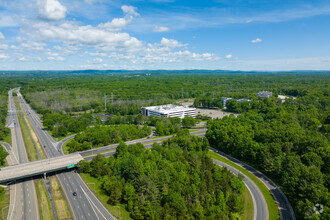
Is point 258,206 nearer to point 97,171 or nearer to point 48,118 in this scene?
point 97,171

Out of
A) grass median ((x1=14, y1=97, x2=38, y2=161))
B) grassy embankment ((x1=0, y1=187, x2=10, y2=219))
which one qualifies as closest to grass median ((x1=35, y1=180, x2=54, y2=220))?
grassy embankment ((x1=0, y1=187, x2=10, y2=219))

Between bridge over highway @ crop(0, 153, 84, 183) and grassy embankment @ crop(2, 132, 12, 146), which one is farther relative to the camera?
grassy embankment @ crop(2, 132, 12, 146)

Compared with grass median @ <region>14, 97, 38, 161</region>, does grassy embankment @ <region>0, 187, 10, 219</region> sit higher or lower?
lower

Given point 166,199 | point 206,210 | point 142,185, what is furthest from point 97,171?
point 206,210

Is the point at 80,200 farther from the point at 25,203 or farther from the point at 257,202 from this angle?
the point at 257,202

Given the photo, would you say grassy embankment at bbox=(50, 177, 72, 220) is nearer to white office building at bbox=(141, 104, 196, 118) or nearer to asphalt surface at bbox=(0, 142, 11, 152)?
asphalt surface at bbox=(0, 142, 11, 152)

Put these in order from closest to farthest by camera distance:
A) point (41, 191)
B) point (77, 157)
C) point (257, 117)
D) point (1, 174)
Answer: point (41, 191) → point (1, 174) → point (77, 157) → point (257, 117)
